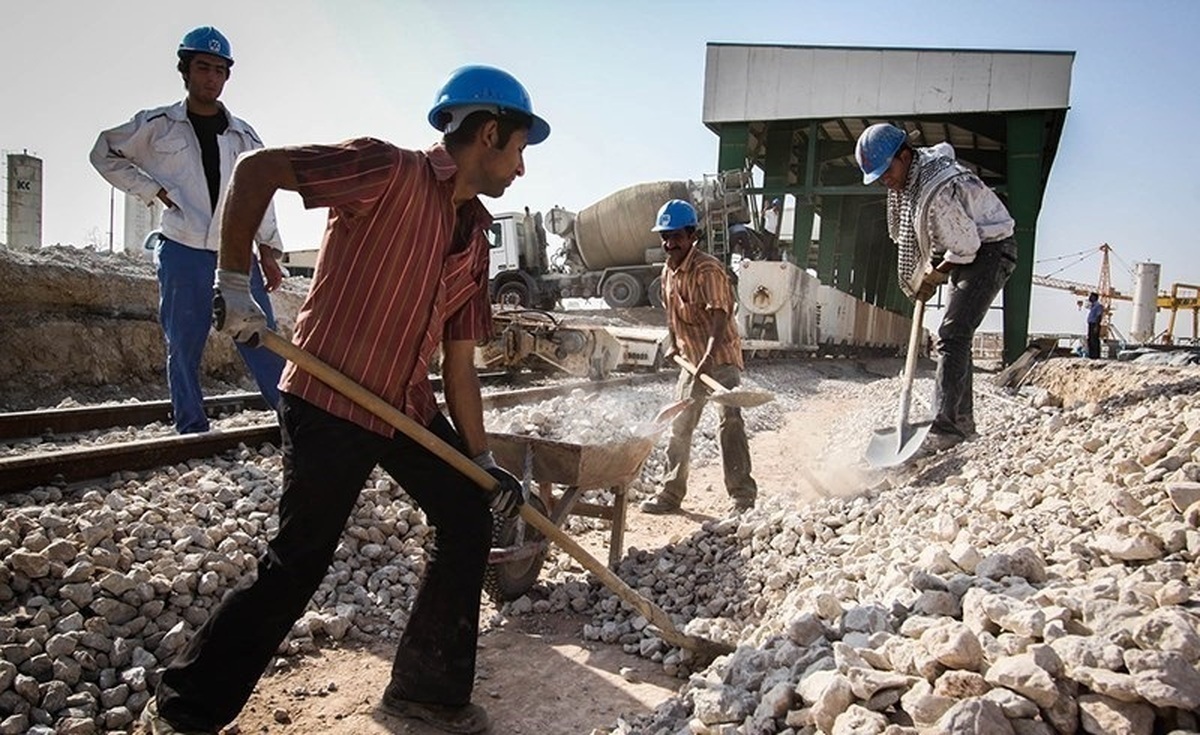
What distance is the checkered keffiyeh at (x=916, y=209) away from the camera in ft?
15.0

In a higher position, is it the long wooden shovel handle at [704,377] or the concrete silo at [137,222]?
the concrete silo at [137,222]

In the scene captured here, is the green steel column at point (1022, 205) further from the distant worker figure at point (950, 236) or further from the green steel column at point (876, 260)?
the distant worker figure at point (950, 236)

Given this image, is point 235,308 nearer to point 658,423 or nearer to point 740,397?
point 658,423

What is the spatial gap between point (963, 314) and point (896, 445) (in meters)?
0.89

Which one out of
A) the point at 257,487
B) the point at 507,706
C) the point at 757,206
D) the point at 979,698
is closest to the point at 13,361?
the point at 257,487

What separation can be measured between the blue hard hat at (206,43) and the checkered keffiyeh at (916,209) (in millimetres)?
3938

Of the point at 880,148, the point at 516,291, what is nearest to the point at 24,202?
the point at 516,291

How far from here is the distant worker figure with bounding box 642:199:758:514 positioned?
210 inches

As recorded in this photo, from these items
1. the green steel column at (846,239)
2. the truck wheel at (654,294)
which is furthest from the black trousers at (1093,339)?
the truck wheel at (654,294)

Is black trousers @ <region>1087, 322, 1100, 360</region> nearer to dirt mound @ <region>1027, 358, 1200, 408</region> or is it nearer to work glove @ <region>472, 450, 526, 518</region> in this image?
dirt mound @ <region>1027, 358, 1200, 408</region>

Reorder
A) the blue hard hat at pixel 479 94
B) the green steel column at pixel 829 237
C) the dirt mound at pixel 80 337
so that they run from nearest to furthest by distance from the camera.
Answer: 1. the blue hard hat at pixel 479 94
2. the dirt mound at pixel 80 337
3. the green steel column at pixel 829 237

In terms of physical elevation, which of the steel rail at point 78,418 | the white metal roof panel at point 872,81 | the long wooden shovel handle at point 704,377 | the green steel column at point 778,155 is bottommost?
the steel rail at point 78,418

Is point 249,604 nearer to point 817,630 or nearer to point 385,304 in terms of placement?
point 385,304

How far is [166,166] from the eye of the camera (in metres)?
4.16
